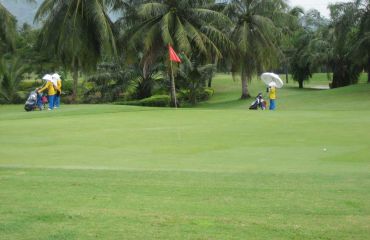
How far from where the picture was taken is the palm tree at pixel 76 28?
38134mm

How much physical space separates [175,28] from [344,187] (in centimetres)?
3154

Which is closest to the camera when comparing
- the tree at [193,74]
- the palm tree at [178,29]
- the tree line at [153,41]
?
the palm tree at [178,29]

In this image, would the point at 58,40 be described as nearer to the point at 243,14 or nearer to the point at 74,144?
the point at 243,14

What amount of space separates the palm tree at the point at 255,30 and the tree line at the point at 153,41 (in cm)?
8

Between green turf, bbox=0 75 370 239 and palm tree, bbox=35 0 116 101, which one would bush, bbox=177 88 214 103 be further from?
green turf, bbox=0 75 370 239

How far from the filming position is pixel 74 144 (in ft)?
43.9

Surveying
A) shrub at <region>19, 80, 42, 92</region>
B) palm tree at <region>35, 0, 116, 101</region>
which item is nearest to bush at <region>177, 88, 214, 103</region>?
palm tree at <region>35, 0, 116, 101</region>

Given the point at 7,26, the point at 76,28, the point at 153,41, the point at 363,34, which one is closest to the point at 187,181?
the point at 153,41

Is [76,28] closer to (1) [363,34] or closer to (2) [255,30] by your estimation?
(2) [255,30]

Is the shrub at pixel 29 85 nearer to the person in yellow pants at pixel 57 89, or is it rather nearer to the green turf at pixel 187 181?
the person in yellow pants at pixel 57 89

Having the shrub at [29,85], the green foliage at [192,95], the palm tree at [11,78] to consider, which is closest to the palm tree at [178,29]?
the green foliage at [192,95]

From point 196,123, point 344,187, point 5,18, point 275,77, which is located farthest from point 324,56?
point 344,187

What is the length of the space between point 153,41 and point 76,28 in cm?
523

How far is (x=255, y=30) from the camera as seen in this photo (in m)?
43.4
